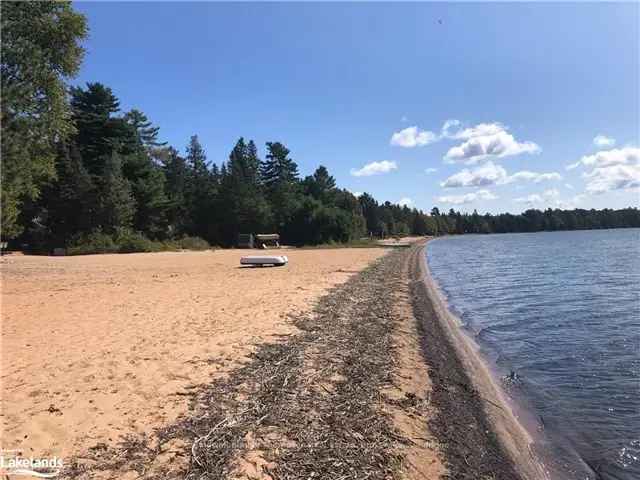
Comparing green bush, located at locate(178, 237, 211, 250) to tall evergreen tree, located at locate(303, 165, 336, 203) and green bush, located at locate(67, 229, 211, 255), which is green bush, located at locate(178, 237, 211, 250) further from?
tall evergreen tree, located at locate(303, 165, 336, 203)

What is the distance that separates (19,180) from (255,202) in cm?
4941

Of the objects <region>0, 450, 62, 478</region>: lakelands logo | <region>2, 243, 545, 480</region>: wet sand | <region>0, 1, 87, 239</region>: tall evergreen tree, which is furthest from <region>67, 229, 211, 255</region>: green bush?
<region>0, 450, 62, 478</region>: lakelands logo

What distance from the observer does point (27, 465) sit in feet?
13.4

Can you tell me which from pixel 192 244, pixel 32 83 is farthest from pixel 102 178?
pixel 32 83

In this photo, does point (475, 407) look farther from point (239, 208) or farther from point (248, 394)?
point (239, 208)

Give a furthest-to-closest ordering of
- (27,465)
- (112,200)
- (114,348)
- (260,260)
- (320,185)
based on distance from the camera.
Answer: (320,185) → (112,200) → (260,260) → (114,348) → (27,465)

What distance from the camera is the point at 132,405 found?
18.3 feet

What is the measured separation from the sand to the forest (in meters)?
3.72

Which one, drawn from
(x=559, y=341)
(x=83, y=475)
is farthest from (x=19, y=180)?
(x=559, y=341)

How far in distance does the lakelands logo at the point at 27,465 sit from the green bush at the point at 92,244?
118 ft

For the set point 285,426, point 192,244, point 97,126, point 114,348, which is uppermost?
point 97,126

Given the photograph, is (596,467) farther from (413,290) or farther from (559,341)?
(413,290)

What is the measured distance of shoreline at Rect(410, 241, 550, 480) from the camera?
5152 mm

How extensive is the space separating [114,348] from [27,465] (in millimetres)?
3981
